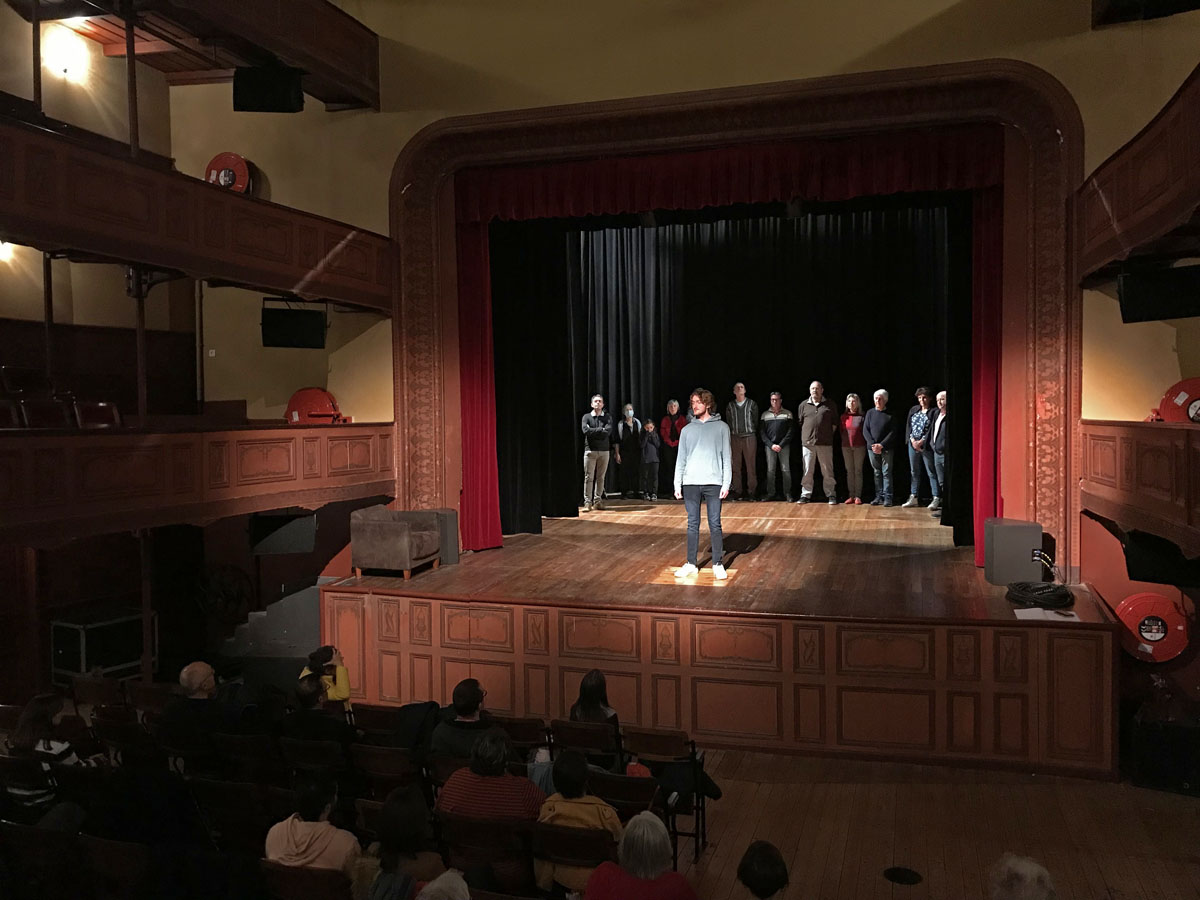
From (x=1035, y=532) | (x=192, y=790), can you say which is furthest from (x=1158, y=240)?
(x=192, y=790)

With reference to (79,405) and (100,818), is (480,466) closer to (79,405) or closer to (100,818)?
(79,405)

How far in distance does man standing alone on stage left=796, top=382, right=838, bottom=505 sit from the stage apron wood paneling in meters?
6.07

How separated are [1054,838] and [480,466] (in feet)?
21.3

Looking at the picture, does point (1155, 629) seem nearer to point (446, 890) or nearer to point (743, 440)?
point (446, 890)

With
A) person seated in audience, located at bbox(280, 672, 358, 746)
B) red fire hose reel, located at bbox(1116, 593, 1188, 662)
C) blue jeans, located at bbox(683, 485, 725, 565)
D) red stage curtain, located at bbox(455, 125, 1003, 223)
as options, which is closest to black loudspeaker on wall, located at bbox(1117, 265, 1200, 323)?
red stage curtain, located at bbox(455, 125, 1003, 223)

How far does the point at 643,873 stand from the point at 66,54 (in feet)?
33.6

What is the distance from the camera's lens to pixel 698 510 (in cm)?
776

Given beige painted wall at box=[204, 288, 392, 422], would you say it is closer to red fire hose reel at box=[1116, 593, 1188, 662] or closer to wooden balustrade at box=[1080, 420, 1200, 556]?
wooden balustrade at box=[1080, 420, 1200, 556]

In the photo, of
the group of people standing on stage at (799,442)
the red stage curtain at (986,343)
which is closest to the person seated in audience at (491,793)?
A: the red stage curtain at (986,343)

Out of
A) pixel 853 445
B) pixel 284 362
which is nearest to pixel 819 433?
pixel 853 445

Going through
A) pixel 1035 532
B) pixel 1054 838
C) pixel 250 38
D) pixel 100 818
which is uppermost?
pixel 250 38

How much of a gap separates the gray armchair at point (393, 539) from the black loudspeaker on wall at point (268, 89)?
3754 mm

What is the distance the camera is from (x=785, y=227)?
13.5 meters

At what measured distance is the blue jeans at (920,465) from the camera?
11336 millimetres
